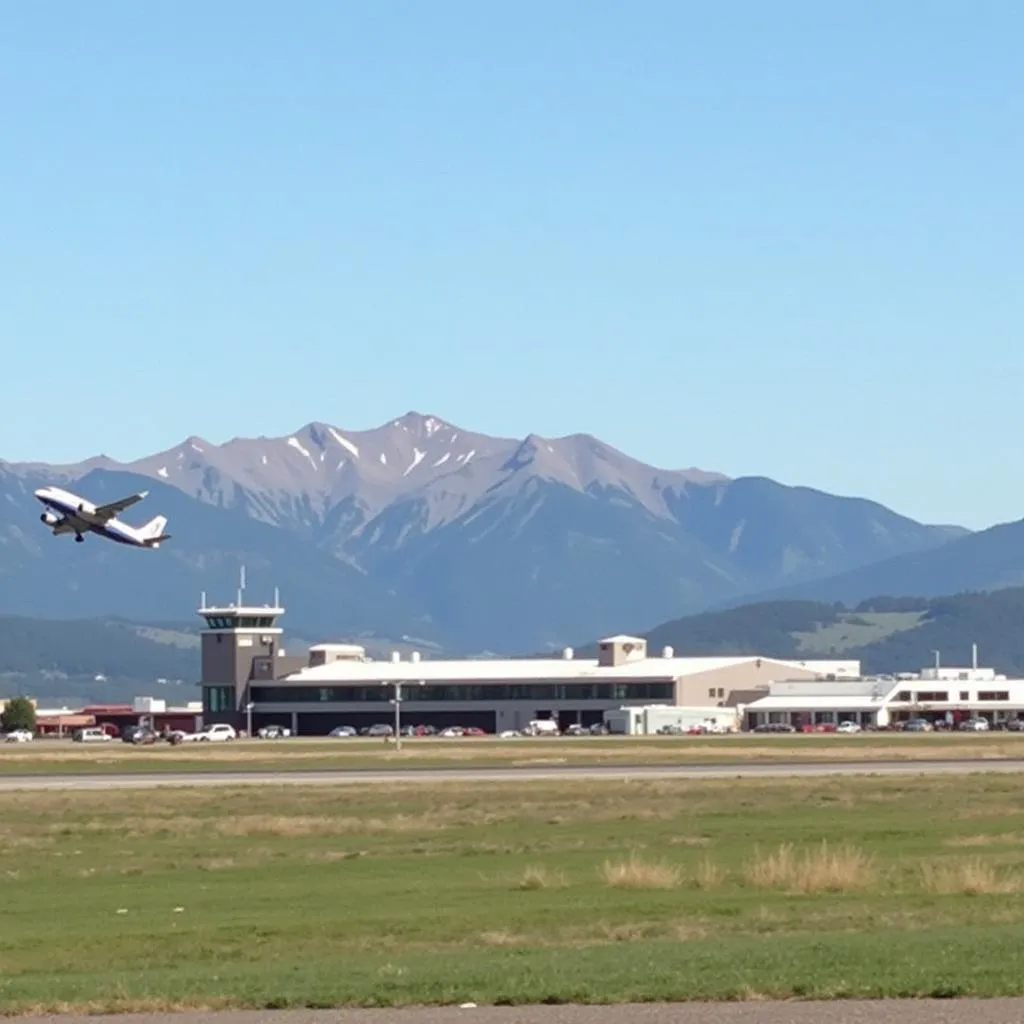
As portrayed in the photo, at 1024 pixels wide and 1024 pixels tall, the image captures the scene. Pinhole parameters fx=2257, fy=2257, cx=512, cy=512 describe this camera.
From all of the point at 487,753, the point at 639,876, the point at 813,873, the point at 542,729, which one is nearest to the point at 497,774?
the point at 487,753

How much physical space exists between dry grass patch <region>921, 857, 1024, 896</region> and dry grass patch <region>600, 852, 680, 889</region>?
4.53 m

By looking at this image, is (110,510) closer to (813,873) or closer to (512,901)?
(512,901)

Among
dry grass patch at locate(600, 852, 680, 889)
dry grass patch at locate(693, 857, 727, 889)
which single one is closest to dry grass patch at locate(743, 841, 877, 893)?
dry grass patch at locate(693, 857, 727, 889)

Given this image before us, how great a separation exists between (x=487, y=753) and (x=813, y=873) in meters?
89.3

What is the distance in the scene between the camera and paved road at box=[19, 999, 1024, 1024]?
2228 centimetres

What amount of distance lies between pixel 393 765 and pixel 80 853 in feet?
187

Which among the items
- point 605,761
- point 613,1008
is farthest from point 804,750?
point 613,1008

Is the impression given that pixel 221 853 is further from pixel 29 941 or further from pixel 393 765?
pixel 393 765

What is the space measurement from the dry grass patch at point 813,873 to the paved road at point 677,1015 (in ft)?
50.2

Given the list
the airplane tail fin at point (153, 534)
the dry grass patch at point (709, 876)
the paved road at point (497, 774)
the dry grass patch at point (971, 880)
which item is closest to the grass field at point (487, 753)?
the paved road at point (497, 774)

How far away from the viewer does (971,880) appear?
38000 mm

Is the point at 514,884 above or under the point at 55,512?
under

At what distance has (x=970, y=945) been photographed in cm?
2873

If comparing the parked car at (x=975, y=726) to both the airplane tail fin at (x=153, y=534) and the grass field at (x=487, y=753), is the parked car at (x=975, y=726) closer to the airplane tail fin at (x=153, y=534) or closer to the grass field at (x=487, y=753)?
the grass field at (x=487, y=753)
